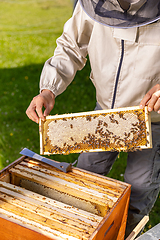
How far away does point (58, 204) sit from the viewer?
1.70 m

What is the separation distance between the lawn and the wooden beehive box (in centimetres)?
138

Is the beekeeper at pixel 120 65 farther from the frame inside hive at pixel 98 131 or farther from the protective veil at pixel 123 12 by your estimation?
the frame inside hive at pixel 98 131

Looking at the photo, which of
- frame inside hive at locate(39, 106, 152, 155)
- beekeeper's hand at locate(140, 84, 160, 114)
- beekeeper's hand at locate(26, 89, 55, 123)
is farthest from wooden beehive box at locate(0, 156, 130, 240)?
beekeeper's hand at locate(140, 84, 160, 114)

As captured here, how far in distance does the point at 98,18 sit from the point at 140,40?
1.13ft

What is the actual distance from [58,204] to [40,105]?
0.71m

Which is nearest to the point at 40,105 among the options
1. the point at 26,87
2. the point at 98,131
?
the point at 98,131

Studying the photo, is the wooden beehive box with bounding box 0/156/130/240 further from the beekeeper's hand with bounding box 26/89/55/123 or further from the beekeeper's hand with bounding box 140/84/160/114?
the beekeeper's hand with bounding box 140/84/160/114

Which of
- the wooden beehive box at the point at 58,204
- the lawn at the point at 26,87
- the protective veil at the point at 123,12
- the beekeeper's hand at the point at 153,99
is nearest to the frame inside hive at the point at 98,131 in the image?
the beekeeper's hand at the point at 153,99

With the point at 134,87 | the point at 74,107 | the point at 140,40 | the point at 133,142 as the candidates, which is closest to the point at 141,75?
the point at 134,87

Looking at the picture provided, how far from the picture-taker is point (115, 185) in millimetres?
A: 1895

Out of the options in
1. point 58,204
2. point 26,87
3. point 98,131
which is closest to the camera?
point 58,204

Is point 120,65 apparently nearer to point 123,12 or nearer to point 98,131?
point 123,12

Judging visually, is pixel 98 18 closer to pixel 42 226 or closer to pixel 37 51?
pixel 42 226

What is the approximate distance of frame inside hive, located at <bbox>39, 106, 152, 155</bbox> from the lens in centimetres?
184
